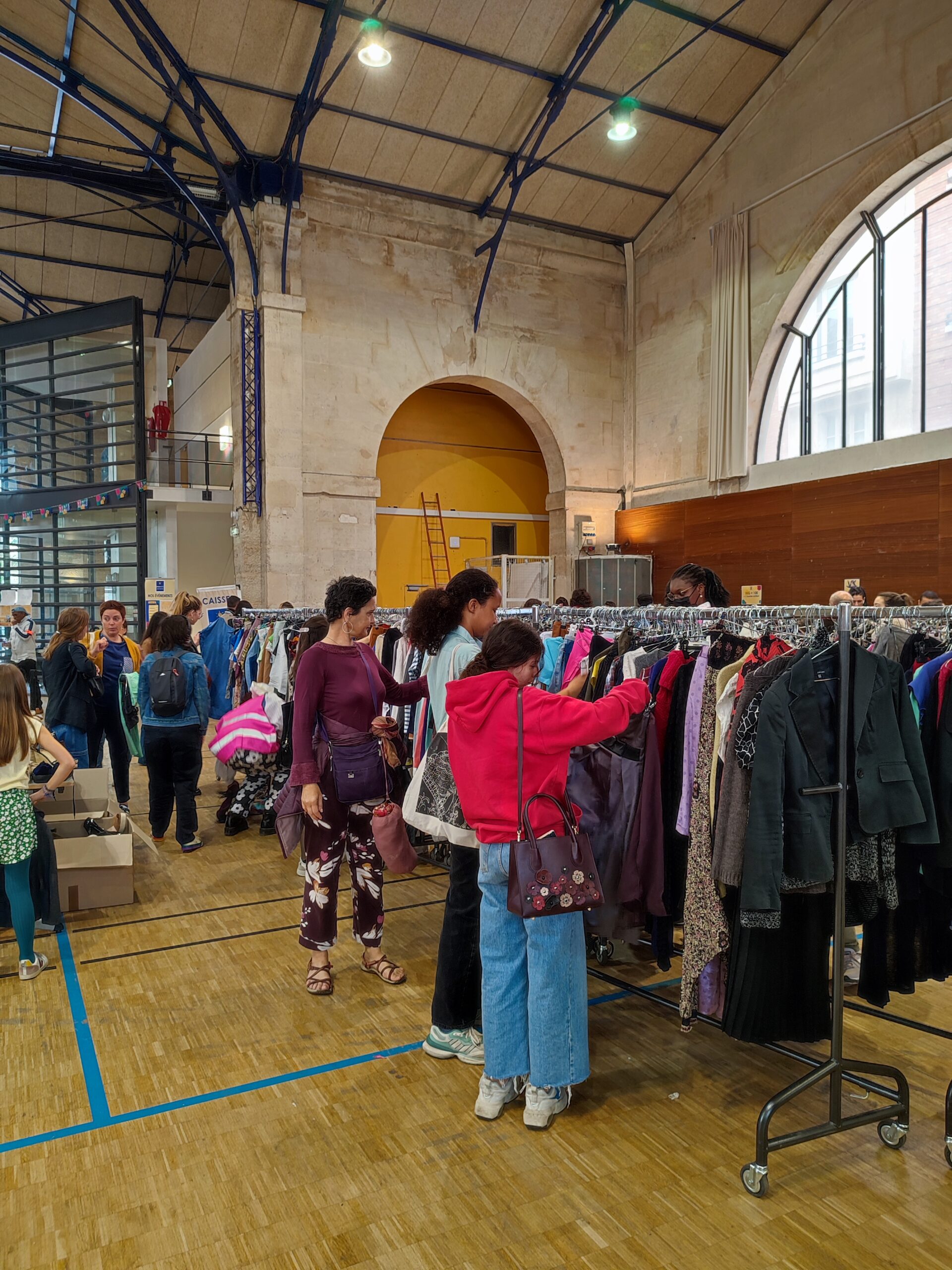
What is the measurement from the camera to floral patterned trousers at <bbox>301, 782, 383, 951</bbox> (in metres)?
3.50

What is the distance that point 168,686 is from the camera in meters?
5.27

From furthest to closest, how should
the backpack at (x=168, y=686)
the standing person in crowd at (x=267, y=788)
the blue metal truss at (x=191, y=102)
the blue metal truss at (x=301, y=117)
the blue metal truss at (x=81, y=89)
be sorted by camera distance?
the blue metal truss at (x=81, y=89) → the blue metal truss at (x=301, y=117) → the blue metal truss at (x=191, y=102) → the standing person in crowd at (x=267, y=788) → the backpack at (x=168, y=686)

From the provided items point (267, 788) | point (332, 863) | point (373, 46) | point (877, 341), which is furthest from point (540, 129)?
point (332, 863)

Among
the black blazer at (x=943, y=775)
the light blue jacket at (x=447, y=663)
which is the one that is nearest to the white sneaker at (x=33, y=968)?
the light blue jacket at (x=447, y=663)

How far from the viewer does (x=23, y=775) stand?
3.60 m

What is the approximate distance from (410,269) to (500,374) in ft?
7.81

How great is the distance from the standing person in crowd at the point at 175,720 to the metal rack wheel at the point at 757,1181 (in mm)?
4046

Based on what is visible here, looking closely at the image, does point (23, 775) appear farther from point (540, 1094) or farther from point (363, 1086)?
point (540, 1094)

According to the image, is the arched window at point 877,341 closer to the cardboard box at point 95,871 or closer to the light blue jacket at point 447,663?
the light blue jacket at point 447,663

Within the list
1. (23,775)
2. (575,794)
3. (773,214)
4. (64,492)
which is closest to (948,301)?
(773,214)

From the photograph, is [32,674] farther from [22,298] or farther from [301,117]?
[22,298]

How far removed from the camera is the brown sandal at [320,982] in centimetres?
348

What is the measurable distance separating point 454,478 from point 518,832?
15.8 m

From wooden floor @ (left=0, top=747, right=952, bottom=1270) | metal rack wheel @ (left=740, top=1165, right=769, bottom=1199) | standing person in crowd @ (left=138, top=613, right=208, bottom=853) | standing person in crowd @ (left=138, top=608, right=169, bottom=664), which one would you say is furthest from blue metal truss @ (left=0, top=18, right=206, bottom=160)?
metal rack wheel @ (left=740, top=1165, right=769, bottom=1199)
